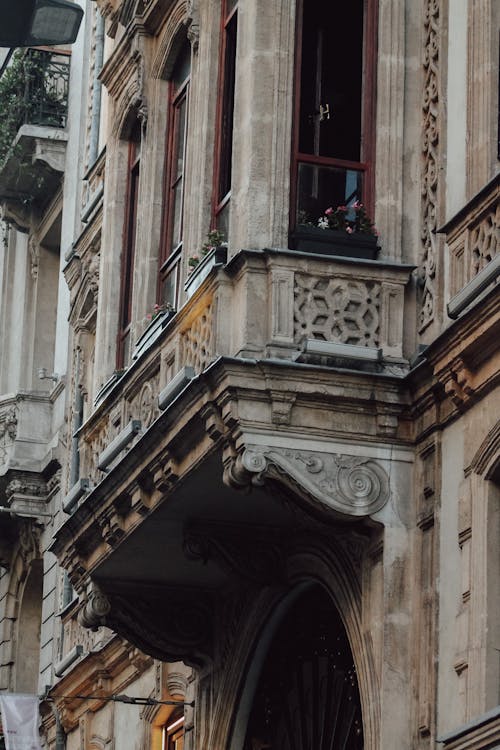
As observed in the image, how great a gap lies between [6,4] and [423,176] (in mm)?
6951

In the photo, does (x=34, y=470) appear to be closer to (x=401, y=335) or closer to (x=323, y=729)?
(x=323, y=729)

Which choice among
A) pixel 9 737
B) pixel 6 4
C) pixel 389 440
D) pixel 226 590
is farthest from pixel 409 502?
pixel 9 737

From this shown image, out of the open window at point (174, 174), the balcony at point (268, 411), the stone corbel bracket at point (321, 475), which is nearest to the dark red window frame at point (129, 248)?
the open window at point (174, 174)

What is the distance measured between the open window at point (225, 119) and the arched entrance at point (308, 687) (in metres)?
3.10

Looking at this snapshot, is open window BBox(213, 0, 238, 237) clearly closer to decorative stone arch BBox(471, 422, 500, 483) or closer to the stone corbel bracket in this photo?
the stone corbel bracket

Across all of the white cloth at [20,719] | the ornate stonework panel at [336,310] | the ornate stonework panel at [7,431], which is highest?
the ornate stonework panel at [7,431]

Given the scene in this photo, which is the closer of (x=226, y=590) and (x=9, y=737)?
(x=226, y=590)

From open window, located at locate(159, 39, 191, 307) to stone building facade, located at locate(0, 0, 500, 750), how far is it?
0.03m

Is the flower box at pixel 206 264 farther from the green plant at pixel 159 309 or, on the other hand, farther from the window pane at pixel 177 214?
the window pane at pixel 177 214

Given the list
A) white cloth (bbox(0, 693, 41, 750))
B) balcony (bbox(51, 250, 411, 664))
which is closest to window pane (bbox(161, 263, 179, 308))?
balcony (bbox(51, 250, 411, 664))

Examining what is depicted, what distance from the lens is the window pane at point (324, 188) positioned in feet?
47.6

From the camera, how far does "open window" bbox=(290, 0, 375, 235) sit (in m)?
14.6

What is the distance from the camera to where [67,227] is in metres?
27.6

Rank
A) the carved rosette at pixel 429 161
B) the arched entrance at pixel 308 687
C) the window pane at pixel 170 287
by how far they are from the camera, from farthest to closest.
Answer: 1. the window pane at pixel 170 287
2. the arched entrance at pixel 308 687
3. the carved rosette at pixel 429 161
